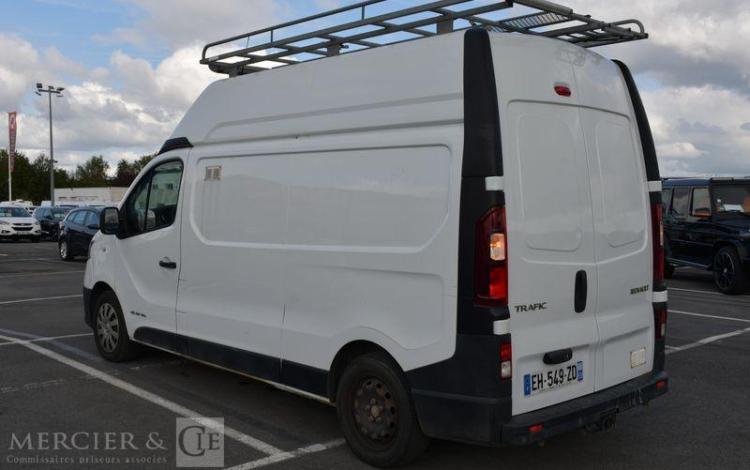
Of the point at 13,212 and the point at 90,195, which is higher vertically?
the point at 90,195

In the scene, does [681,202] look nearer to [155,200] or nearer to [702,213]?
[702,213]

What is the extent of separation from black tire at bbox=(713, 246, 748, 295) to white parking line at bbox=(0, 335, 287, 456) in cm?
1070

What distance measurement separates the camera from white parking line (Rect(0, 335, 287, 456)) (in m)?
4.95

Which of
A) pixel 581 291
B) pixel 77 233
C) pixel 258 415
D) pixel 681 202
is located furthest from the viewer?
pixel 77 233

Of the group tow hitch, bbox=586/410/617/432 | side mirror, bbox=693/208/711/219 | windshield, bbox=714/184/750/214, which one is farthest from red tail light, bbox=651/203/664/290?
side mirror, bbox=693/208/711/219

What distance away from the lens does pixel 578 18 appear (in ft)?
15.8

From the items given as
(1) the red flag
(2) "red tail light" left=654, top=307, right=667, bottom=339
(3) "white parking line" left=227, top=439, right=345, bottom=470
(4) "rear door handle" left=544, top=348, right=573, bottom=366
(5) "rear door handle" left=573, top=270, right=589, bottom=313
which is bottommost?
(3) "white parking line" left=227, top=439, right=345, bottom=470

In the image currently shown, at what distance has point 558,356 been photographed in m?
4.20

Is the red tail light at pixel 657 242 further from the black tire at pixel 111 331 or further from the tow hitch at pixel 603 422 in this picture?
the black tire at pixel 111 331

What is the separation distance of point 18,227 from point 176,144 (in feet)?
93.5

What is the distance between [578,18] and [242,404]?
374 cm

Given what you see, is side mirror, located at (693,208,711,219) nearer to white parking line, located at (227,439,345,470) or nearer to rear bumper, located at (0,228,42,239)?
white parking line, located at (227,439,345,470)

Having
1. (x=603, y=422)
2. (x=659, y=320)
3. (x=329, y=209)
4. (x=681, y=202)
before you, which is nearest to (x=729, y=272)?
(x=681, y=202)

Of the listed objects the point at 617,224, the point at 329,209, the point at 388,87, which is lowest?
the point at 617,224
